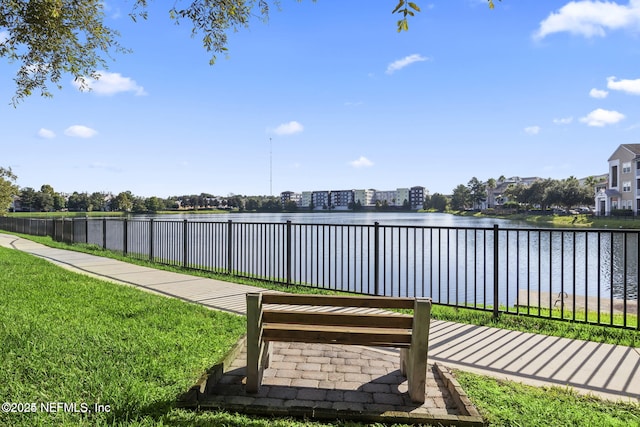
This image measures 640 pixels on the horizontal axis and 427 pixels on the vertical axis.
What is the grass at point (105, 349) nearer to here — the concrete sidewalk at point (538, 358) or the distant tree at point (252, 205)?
the concrete sidewalk at point (538, 358)

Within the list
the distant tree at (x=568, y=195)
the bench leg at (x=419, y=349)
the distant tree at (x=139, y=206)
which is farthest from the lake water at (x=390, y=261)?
the distant tree at (x=139, y=206)

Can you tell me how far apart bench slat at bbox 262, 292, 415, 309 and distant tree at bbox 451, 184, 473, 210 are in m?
131

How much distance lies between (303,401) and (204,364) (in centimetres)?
115

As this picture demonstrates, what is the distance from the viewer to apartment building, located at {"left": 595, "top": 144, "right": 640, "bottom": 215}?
5559 centimetres

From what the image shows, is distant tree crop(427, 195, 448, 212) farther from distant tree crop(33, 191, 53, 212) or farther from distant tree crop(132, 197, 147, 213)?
distant tree crop(33, 191, 53, 212)

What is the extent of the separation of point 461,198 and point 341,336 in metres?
134

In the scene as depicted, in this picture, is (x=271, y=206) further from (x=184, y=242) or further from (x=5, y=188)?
(x=184, y=242)

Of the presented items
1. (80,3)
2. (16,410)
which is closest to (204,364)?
(16,410)

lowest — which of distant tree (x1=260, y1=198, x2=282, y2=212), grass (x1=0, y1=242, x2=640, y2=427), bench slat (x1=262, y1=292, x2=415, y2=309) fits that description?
grass (x1=0, y1=242, x2=640, y2=427)

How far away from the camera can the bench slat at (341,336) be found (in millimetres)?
3135

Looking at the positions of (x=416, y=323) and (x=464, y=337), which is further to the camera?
(x=464, y=337)

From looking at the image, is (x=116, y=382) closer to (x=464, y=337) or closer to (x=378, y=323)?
(x=378, y=323)

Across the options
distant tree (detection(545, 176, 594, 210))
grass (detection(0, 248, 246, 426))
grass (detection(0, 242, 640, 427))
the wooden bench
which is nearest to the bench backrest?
the wooden bench

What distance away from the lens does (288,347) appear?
4363 mm
